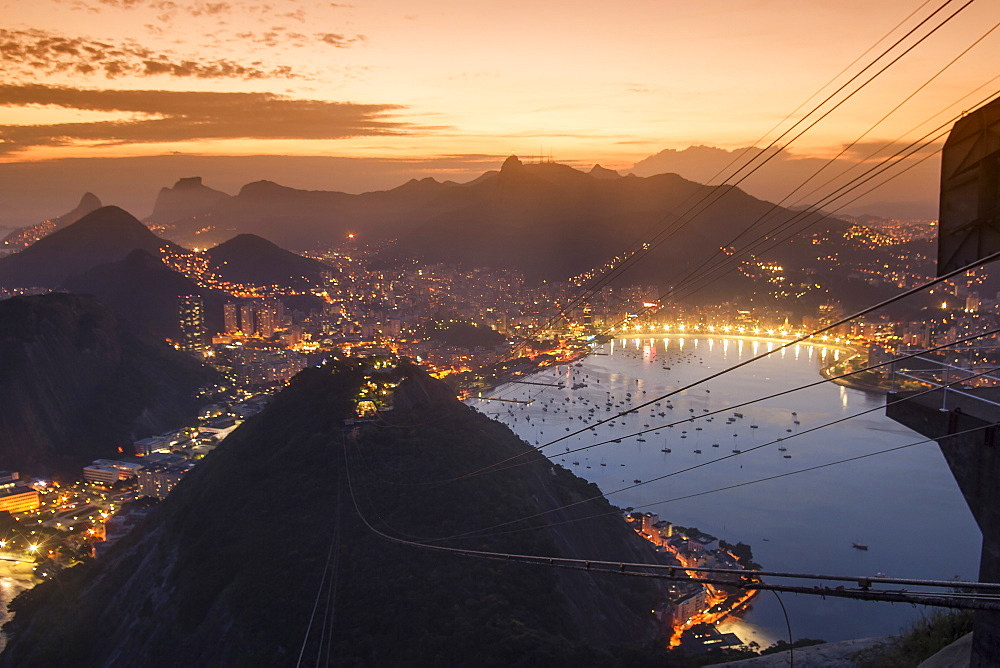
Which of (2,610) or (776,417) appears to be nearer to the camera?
(2,610)

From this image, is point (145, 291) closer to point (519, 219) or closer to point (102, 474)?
point (102, 474)

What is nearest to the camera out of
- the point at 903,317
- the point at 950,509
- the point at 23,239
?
the point at 950,509

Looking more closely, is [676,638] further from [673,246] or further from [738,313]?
[673,246]

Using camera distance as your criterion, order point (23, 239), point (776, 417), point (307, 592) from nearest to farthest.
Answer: point (307, 592) < point (776, 417) < point (23, 239)

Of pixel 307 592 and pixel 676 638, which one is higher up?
pixel 307 592

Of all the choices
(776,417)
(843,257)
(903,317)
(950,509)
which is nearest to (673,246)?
(843,257)

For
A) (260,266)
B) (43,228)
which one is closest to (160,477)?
(260,266)
